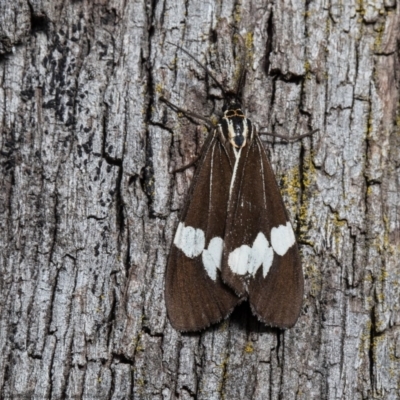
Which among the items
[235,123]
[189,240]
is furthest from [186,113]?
[189,240]

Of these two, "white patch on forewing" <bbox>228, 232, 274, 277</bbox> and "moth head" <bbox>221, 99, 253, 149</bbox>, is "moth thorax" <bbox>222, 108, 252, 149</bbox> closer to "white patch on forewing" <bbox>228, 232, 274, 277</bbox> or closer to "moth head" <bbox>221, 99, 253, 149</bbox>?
"moth head" <bbox>221, 99, 253, 149</bbox>

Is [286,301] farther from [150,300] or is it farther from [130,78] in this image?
[130,78]

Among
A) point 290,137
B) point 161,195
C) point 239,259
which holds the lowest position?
point 239,259

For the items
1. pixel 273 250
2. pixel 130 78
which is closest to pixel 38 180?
pixel 130 78

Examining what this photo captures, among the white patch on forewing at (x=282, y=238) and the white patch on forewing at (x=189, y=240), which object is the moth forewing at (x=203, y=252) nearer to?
the white patch on forewing at (x=189, y=240)

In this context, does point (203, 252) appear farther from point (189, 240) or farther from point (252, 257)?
point (252, 257)

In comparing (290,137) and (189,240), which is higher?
(290,137)
